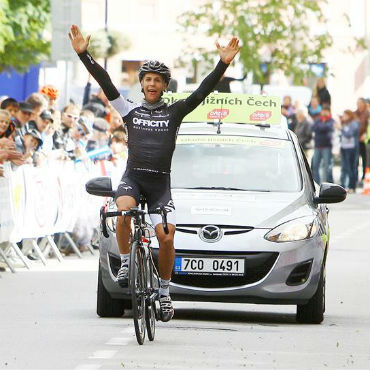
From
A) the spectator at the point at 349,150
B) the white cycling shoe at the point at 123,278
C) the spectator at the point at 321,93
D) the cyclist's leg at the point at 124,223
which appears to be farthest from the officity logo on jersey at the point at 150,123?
the spectator at the point at 321,93

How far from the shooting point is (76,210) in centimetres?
2228

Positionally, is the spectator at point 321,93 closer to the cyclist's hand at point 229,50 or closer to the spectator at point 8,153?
the spectator at point 8,153

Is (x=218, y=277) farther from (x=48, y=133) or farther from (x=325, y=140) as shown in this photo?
(x=325, y=140)

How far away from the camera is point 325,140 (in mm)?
41688

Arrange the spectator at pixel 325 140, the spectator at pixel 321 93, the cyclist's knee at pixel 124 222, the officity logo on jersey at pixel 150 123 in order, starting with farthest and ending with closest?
the spectator at pixel 321 93, the spectator at pixel 325 140, the officity logo on jersey at pixel 150 123, the cyclist's knee at pixel 124 222

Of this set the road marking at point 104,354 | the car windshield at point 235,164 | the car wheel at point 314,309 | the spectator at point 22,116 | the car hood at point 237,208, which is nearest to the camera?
the road marking at point 104,354

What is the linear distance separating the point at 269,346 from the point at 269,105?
4.62 meters

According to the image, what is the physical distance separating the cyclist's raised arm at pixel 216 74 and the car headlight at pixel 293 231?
1.53 m

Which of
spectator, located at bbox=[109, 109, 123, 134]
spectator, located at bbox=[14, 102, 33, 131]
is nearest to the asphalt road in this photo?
spectator, located at bbox=[14, 102, 33, 131]

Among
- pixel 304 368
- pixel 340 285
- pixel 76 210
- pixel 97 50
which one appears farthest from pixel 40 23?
pixel 97 50

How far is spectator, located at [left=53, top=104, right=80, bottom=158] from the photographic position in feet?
76.1

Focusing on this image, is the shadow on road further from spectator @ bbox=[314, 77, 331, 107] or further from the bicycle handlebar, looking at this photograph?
spectator @ bbox=[314, 77, 331, 107]

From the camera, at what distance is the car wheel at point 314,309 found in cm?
1384

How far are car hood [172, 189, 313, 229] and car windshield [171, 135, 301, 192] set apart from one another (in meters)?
0.33
